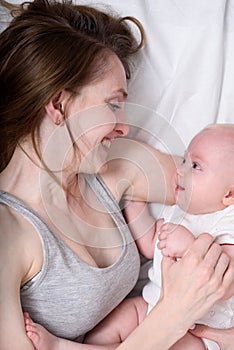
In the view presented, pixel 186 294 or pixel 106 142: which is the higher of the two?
pixel 106 142

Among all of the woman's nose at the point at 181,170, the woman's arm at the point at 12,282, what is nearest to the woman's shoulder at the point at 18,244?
the woman's arm at the point at 12,282

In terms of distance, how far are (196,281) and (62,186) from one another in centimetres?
31

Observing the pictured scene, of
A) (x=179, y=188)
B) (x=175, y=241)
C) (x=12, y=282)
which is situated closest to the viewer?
(x=12, y=282)

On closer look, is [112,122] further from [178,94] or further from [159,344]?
[159,344]

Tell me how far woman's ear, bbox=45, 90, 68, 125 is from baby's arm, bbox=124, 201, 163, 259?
320mm

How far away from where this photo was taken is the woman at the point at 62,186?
45.5 inches

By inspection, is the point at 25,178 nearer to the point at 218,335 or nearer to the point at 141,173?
the point at 141,173

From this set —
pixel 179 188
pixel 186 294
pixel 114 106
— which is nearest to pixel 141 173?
pixel 179 188

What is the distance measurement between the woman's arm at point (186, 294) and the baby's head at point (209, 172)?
0.38ft

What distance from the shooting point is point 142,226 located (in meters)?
1.42

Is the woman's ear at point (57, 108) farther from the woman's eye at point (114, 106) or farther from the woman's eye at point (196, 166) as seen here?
the woman's eye at point (196, 166)

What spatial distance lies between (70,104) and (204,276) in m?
0.38

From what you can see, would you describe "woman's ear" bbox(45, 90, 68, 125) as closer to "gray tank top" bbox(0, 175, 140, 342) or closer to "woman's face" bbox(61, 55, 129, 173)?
"woman's face" bbox(61, 55, 129, 173)

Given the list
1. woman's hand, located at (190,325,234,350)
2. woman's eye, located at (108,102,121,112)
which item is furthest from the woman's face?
woman's hand, located at (190,325,234,350)
